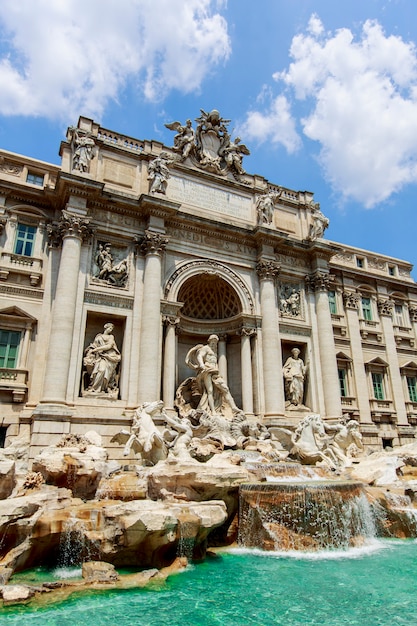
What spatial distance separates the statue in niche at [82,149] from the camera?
58.5 feet

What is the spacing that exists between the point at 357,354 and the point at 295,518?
50.7ft

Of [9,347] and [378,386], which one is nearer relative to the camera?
[9,347]

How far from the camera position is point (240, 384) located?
2023 cm

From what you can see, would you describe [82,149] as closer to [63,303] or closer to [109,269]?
[109,269]

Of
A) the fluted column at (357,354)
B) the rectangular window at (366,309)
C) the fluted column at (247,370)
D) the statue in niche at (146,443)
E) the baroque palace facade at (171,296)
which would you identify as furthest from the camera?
the rectangular window at (366,309)

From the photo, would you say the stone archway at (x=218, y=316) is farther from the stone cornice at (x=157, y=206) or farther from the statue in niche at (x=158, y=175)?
the statue in niche at (x=158, y=175)

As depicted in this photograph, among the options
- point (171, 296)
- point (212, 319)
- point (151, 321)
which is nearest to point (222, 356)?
point (212, 319)

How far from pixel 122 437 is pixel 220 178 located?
1369 cm

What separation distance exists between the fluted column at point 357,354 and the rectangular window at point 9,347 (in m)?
16.9

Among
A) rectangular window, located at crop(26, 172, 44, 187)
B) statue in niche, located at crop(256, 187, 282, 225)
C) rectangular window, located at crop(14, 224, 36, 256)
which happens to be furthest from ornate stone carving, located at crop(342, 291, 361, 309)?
rectangular window, located at crop(26, 172, 44, 187)

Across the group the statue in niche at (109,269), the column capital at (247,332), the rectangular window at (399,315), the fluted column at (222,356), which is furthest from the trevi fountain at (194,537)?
the rectangular window at (399,315)

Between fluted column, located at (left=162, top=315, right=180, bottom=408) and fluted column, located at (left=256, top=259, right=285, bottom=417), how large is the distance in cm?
432

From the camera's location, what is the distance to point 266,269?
2098cm

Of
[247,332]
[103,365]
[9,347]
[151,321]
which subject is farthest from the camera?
[247,332]
